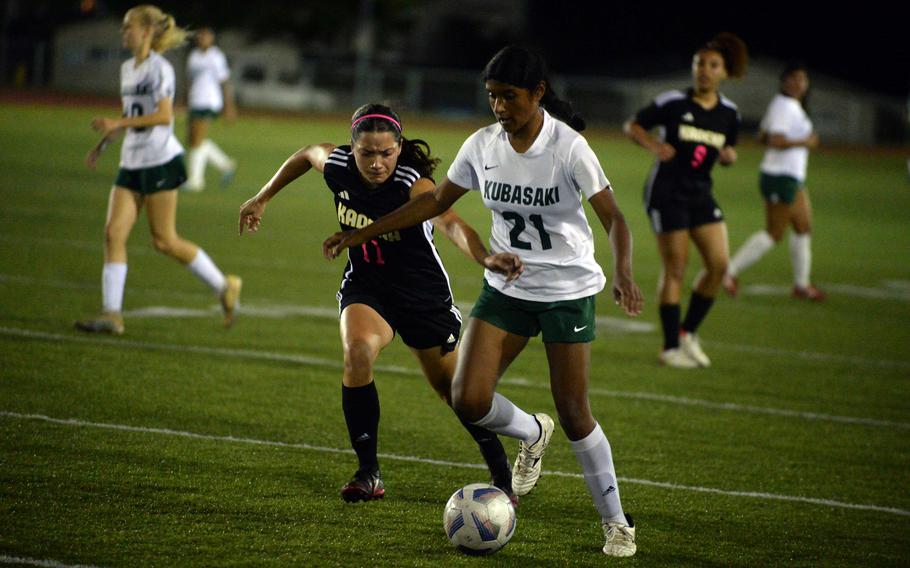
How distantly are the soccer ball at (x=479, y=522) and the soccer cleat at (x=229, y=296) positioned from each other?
16.0 feet

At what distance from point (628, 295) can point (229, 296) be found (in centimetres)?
550

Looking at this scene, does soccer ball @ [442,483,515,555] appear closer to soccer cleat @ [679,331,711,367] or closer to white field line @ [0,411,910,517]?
white field line @ [0,411,910,517]

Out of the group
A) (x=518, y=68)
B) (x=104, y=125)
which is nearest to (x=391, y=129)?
(x=518, y=68)

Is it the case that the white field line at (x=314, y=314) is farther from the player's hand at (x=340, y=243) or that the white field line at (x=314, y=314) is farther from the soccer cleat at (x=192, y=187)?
the soccer cleat at (x=192, y=187)

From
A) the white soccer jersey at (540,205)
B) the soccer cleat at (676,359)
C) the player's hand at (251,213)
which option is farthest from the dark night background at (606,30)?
the white soccer jersey at (540,205)

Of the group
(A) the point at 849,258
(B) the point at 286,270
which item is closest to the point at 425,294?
(B) the point at 286,270

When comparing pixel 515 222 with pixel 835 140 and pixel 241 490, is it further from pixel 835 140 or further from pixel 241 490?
pixel 835 140

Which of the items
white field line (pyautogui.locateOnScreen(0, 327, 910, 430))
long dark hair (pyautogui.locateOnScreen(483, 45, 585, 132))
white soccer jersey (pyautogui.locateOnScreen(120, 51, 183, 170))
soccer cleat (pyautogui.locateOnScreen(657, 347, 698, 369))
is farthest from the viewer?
soccer cleat (pyautogui.locateOnScreen(657, 347, 698, 369))

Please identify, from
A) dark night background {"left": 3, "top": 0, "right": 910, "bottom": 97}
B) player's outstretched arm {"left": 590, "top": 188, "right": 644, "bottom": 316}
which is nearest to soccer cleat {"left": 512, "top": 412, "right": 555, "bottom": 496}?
player's outstretched arm {"left": 590, "top": 188, "right": 644, "bottom": 316}

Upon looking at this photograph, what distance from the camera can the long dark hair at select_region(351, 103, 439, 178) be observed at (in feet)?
18.6

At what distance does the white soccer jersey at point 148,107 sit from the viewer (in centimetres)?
930

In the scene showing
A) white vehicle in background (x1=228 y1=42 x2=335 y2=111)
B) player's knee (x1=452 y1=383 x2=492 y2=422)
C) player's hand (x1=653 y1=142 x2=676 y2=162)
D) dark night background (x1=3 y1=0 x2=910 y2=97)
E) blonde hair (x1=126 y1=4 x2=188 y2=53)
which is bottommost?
white vehicle in background (x1=228 y1=42 x2=335 y2=111)

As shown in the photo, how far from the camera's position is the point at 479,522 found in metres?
5.11

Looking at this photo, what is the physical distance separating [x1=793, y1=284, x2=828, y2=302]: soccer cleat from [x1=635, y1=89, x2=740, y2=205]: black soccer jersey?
4.43 metres
